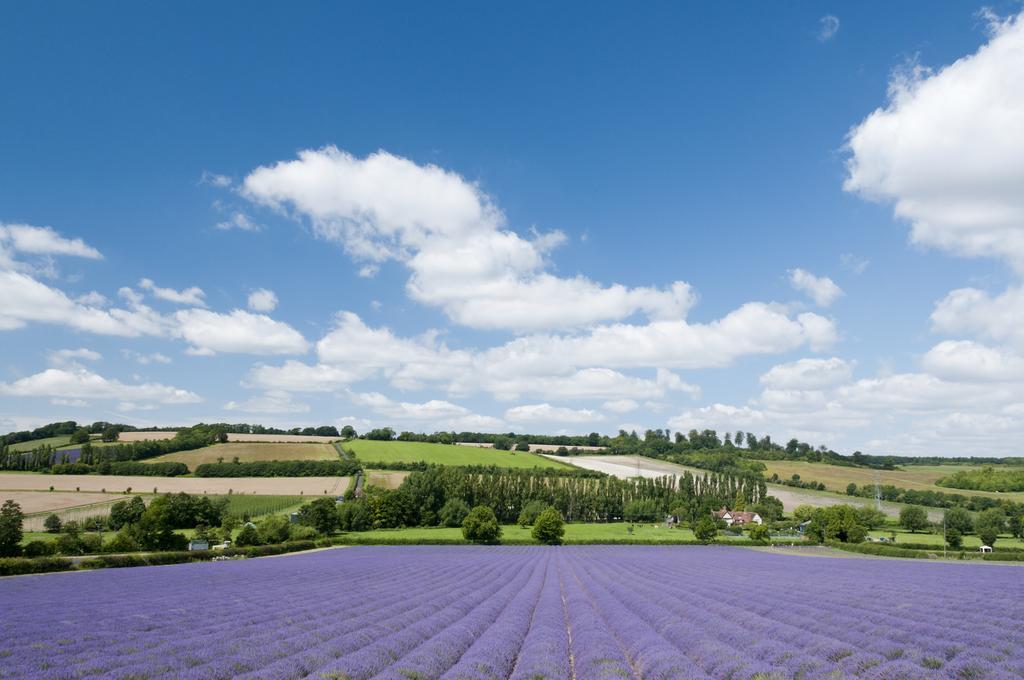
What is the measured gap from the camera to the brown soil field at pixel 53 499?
7412cm

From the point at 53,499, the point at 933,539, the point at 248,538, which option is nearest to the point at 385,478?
the point at 53,499

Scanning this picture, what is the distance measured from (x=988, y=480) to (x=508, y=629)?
156 meters

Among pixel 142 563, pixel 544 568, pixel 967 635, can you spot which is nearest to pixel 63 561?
pixel 142 563

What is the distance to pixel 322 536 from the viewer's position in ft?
240

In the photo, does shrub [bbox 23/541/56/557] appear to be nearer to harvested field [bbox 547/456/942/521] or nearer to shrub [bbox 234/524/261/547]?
shrub [bbox 234/524/261/547]

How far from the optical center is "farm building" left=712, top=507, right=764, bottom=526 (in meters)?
109

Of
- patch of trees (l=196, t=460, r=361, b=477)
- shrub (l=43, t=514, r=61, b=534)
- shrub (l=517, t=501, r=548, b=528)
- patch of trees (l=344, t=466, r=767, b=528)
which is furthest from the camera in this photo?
patch of trees (l=196, t=460, r=361, b=477)

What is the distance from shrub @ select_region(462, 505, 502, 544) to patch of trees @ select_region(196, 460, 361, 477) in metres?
46.7

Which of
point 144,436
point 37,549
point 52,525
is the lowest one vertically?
point 52,525

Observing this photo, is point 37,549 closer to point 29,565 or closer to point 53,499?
point 29,565

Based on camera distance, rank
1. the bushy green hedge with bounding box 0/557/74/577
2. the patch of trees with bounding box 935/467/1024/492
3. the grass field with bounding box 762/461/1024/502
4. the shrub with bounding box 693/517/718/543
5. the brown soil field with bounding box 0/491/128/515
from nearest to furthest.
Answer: the bushy green hedge with bounding box 0/557/74/577 < the brown soil field with bounding box 0/491/128/515 < the shrub with bounding box 693/517/718/543 < the patch of trees with bounding box 935/467/1024/492 < the grass field with bounding box 762/461/1024/502

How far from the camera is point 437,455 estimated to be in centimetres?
13812

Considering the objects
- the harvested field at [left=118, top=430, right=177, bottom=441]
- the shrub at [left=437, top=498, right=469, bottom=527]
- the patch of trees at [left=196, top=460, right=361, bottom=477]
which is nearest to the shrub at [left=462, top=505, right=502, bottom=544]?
the shrub at [left=437, top=498, right=469, bottom=527]

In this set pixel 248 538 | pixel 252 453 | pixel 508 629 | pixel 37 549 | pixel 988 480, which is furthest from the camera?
pixel 988 480
